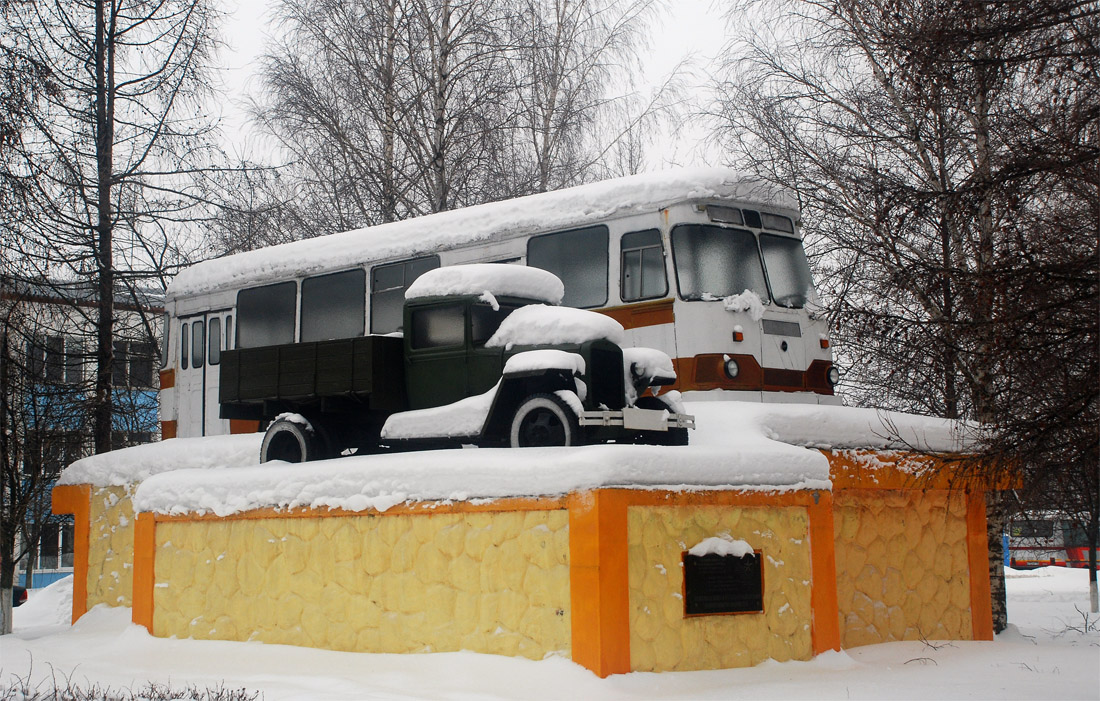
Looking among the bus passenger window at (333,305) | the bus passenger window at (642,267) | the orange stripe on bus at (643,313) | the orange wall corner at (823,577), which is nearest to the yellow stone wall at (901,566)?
the orange wall corner at (823,577)

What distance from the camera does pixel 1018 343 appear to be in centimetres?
776

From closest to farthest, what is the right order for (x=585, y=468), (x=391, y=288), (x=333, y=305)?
(x=585, y=468) → (x=391, y=288) → (x=333, y=305)

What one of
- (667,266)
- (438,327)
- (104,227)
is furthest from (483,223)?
(104,227)

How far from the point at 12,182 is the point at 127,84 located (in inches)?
97.3

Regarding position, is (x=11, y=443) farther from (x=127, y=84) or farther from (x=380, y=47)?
(x=380, y=47)

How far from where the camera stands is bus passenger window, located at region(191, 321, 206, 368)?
16.0 m

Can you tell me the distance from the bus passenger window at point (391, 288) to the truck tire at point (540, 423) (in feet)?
13.3

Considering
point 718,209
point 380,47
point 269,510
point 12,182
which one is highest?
point 380,47

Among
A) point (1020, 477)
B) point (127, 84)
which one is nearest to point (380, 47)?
point (127, 84)

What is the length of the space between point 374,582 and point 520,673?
6.26ft

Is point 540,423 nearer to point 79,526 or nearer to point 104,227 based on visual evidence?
point 79,526

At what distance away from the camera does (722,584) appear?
8992mm

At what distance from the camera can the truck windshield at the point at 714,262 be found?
11.4 m

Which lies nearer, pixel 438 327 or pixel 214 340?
pixel 438 327
